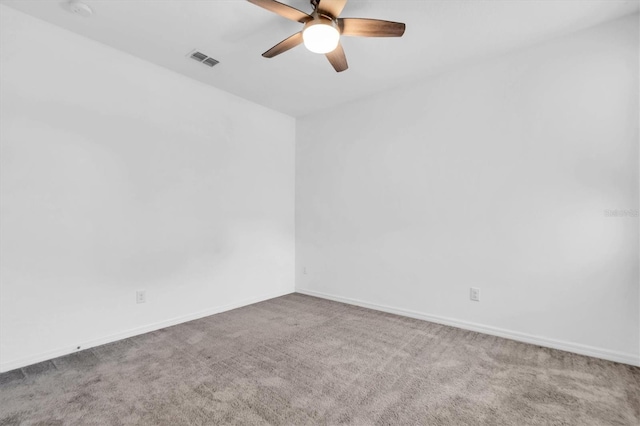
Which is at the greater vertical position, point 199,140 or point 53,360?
point 199,140

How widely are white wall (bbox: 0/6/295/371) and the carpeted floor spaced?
0.42 metres

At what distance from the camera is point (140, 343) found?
2.61 meters

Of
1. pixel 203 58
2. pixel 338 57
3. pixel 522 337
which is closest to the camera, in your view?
pixel 338 57

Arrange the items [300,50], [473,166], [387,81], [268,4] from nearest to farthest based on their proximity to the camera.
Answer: [268,4]
[300,50]
[473,166]
[387,81]

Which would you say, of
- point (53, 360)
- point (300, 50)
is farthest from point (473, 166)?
point (53, 360)

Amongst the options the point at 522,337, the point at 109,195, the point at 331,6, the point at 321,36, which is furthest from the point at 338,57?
the point at 522,337

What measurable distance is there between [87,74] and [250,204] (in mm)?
2047

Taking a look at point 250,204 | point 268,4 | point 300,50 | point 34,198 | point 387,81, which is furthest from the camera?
point 250,204

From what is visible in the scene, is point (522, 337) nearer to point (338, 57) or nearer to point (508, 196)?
point (508, 196)

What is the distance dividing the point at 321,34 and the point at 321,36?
1 centimetres

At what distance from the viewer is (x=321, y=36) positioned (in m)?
1.99

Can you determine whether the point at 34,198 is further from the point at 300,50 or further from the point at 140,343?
the point at 300,50

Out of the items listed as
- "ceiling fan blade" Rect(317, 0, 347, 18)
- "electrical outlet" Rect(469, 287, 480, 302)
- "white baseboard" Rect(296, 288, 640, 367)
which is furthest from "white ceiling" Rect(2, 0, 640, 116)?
"white baseboard" Rect(296, 288, 640, 367)

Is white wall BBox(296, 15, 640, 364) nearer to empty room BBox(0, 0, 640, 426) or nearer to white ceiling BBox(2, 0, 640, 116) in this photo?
empty room BBox(0, 0, 640, 426)
